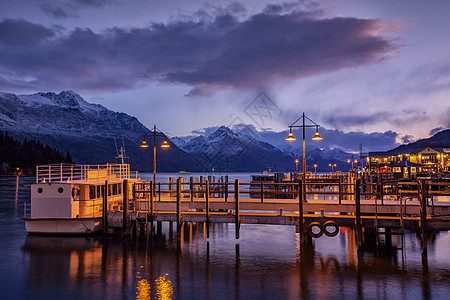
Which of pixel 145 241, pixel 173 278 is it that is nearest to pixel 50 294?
pixel 173 278

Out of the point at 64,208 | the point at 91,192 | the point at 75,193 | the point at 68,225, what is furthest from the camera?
the point at 91,192

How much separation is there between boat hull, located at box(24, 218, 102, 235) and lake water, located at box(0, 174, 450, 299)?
63cm

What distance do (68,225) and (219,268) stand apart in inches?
593

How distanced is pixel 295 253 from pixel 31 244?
20.8 m

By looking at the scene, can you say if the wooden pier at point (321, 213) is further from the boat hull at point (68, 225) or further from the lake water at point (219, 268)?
the lake water at point (219, 268)

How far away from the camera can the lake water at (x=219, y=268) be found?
19.2m

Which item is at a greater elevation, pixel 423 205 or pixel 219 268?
pixel 423 205

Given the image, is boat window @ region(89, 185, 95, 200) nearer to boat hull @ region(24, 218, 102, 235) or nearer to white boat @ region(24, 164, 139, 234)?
white boat @ region(24, 164, 139, 234)

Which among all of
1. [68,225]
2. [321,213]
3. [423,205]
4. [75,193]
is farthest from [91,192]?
[423,205]

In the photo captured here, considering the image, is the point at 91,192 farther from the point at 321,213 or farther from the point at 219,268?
the point at 321,213

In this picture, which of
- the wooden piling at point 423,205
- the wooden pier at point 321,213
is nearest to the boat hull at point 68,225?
the wooden pier at point 321,213

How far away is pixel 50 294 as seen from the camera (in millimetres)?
19141

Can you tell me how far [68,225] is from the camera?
31.6m

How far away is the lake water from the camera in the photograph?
19.2m
